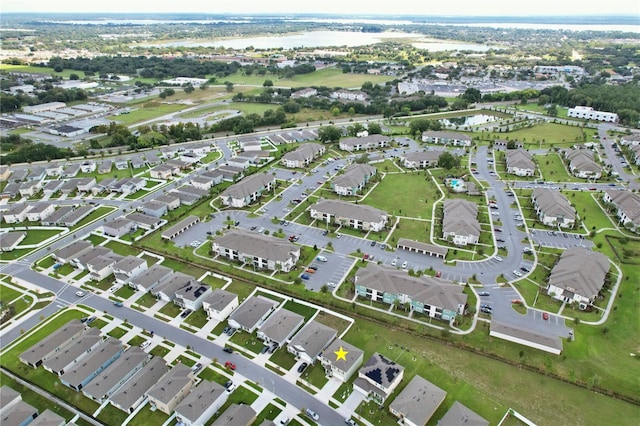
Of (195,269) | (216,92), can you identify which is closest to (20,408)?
(195,269)

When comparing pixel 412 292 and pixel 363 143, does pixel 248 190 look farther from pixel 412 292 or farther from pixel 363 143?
pixel 412 292

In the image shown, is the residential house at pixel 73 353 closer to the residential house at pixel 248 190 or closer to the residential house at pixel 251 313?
the residential house at pixel 251 313

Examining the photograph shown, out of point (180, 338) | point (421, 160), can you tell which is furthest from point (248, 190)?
point (421, 160)

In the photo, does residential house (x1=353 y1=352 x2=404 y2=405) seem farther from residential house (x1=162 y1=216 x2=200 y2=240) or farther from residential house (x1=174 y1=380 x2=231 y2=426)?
residential house (x1=162 y1=216 x2=200 y2=240)

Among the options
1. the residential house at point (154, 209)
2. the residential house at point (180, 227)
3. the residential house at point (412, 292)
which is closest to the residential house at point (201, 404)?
the residential house at point (412, 292)

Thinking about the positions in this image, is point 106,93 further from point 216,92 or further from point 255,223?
point 255,223

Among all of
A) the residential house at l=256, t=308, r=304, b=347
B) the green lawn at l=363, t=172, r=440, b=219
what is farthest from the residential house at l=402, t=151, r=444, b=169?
the residential house at l=256, t=308, r=304, b=347

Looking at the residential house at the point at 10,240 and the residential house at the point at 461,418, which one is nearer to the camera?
the residential house at the point at 461,418
